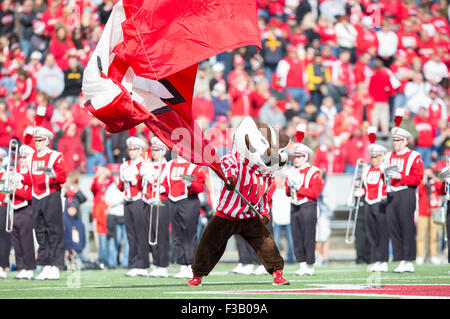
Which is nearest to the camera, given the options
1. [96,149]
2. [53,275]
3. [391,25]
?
[53,275]

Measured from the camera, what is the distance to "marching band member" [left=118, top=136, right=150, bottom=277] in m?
15.5

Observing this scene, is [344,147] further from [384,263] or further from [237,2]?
[237,2]

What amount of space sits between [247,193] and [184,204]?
3.76 m

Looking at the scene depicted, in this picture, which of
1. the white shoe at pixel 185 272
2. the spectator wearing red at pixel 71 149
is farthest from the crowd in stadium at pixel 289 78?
the white shoe at pixel 185 272

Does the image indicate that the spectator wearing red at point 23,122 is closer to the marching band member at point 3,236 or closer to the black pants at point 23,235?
the marching band member at point 3,236

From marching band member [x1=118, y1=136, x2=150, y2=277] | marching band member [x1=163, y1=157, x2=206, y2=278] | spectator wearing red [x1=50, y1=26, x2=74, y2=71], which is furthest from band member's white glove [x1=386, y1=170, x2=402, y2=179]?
spectator wearing red [x1=50, y1=26, x2=74, y2=71]

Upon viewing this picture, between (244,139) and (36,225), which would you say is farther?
(36,225)

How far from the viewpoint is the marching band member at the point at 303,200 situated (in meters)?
14.8

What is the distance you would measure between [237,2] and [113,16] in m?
1.44

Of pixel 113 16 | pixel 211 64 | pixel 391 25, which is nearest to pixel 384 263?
pixel 113 16

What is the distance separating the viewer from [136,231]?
1566 cm

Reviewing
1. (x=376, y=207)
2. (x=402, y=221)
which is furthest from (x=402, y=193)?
(x=376, y=207)

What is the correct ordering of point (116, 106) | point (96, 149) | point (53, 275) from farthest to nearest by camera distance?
point (96, 149) < point (53, 275) < point (116, 106)

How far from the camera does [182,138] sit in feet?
35.8
